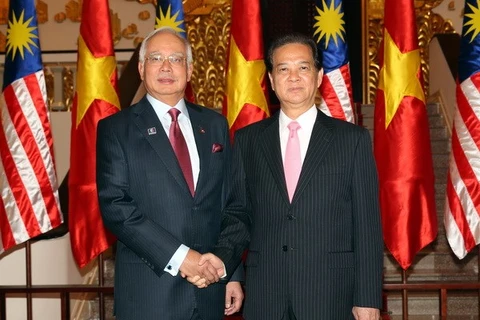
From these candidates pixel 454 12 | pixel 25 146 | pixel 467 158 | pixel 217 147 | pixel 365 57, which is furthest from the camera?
pixel 365 57

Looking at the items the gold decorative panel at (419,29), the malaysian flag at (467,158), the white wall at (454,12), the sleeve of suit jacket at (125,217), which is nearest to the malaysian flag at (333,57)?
the malaysian flag at (467,158)

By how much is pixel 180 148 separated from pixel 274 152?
0.31 meters

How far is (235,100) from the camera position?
4711 millimetres

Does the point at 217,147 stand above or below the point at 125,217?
above

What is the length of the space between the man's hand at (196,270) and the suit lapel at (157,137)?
22cm

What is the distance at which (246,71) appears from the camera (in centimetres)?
470

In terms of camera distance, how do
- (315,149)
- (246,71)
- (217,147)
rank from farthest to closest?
(246,71)
(217,147)
(315,149)

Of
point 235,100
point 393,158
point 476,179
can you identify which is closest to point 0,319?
point 235,100

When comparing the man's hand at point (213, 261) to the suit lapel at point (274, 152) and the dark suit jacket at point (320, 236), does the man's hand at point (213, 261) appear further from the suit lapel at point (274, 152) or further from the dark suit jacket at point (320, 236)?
the suit lapel at point (274, 152)

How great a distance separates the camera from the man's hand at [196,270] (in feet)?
8.98

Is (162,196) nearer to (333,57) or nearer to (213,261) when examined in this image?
(213,261)

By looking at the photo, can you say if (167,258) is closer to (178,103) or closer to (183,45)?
(178,103)

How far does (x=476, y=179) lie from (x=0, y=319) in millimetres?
2622

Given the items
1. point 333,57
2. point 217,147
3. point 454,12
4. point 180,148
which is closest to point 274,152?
point 217,147
